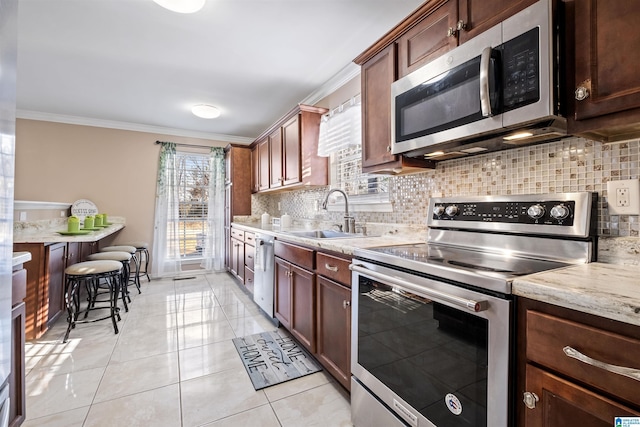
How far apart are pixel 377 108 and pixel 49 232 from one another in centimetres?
365

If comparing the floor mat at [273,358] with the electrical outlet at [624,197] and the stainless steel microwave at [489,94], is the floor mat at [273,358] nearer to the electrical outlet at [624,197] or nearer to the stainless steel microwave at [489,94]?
the stainless steel microwave at [489,94]

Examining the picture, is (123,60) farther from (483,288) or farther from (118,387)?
(483,288)

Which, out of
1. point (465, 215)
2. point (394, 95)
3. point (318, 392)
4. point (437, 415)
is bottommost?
point (318, 392)

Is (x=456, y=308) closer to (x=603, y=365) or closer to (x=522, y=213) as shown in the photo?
(x=603, y=365)

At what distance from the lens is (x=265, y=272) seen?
9.25 feet

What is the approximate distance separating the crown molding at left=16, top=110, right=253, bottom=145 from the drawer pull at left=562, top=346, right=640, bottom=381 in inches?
211

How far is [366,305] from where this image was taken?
142cm

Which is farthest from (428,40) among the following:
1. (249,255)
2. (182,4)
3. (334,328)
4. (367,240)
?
(249,255)

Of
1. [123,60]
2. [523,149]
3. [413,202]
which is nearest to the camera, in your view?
[523,149]

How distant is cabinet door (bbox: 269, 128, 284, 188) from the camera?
141 inches

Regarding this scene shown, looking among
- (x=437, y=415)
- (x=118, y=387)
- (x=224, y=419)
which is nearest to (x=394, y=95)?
(x=437, y=415)

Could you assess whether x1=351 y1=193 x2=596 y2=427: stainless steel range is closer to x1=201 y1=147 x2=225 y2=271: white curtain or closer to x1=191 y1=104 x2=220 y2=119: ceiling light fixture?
x1=191 y1=104 x2=220 y2=119: ceiling light fixture

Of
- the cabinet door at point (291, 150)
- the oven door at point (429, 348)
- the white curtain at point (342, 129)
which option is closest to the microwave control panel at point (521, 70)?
the oven door at point (429, 348)

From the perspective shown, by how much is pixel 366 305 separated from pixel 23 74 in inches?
156
